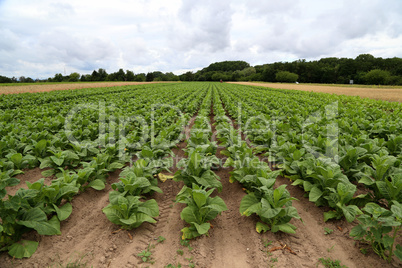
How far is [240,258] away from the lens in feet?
8.83

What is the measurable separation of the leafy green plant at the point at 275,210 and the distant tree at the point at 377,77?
3280 inches

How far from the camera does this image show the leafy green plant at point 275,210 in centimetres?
286

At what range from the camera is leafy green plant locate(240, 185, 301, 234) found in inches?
113

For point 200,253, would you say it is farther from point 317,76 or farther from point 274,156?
point 317,76

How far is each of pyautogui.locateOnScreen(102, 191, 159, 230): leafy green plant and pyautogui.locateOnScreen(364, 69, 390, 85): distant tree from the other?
3332 inches

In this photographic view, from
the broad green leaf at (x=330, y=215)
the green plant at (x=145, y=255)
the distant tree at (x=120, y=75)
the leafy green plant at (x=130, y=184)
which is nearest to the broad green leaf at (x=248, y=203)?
the broad green leaf at (x=330, y=215)

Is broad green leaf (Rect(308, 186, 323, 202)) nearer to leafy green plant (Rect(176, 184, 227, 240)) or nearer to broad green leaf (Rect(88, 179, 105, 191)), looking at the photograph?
leafy green plant (Rect(176, 184, 227, 240))

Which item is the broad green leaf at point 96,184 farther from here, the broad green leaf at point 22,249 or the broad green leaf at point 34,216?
the broad green leaf at point 22,249

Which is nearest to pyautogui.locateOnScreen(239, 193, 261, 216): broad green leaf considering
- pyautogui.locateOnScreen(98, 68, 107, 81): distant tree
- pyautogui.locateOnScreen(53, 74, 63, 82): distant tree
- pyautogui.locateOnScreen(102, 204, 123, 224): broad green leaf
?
pyautogui.locateOnScreen(102, 204, 123, 224): broad green leaf

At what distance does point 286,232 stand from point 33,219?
3.40 metres

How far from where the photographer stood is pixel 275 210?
9.22 ft

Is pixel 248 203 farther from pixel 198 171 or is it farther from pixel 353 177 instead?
pixel 353 177

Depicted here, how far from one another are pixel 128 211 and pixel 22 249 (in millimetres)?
1261

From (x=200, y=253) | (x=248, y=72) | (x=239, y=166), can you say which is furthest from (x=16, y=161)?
(x=248, y=72)
